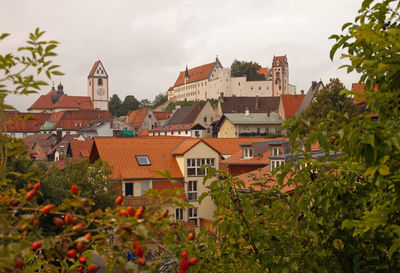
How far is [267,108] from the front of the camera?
324 feet

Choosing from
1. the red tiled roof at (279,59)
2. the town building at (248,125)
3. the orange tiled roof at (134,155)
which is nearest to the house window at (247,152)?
the orange tiled roof at (134,155)

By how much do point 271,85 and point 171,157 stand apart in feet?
368

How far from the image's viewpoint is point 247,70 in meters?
151

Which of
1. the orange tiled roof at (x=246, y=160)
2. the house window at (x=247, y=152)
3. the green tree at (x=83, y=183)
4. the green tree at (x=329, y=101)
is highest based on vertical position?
the green tree at (x=329, y=101)

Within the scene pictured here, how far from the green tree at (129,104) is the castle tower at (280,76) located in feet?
153

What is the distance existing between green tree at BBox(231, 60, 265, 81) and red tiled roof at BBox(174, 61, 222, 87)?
346 inches

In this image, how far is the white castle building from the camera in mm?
144625

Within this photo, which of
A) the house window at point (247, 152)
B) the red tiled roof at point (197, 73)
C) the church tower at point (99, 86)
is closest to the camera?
the house window at point (247, 152)

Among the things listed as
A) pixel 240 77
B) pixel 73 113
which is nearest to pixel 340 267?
pixel 73 113

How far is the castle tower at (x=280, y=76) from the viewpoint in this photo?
146250 millimetres

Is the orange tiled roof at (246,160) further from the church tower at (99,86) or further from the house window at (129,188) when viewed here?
the church tower at (99,86)

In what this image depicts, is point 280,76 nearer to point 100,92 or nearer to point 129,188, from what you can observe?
point 100,92

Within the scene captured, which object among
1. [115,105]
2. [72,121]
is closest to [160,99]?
[115,105]

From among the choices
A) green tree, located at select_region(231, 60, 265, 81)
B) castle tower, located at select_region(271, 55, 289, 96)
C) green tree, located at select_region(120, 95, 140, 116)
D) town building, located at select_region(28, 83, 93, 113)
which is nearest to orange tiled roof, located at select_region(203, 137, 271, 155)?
castle tower, located at select_region(271, 55, 289, 96)
